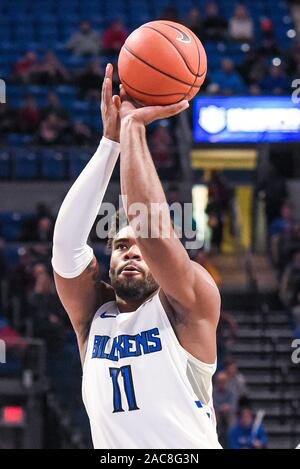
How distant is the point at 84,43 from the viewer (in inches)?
727

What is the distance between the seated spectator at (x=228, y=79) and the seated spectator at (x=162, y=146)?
55.4 inches

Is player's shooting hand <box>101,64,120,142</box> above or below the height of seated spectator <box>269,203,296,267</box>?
above

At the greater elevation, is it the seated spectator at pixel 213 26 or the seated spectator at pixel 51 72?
the seated spectator at pixel 213 26

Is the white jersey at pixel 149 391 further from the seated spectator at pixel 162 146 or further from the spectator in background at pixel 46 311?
the seated spectator at pixel 162 146

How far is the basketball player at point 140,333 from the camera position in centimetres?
398

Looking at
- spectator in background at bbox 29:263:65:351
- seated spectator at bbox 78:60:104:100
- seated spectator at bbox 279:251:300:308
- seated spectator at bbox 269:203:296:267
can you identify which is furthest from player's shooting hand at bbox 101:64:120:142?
seated spectator at bbox 78:60:104:100

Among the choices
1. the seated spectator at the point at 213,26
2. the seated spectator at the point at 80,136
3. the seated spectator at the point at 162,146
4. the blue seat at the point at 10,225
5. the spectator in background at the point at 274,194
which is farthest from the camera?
the seated spectator at the point at 213,26

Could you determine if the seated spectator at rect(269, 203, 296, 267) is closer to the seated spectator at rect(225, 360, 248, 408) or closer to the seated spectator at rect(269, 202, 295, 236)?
the seated spectator at rect(269, 202, 295, 236)

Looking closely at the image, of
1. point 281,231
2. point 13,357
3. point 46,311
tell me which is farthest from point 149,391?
point 281,231

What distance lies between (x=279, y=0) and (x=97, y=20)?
12.3ft

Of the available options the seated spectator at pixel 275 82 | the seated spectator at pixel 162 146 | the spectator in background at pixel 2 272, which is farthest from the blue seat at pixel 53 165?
the seated spectator at pixel 275 82

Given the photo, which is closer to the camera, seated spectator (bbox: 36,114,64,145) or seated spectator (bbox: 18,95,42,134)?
seated spectator (bbox: 36,114,64,145)

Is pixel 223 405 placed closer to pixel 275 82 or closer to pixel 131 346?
pixel 275 82

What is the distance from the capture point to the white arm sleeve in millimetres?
4164
